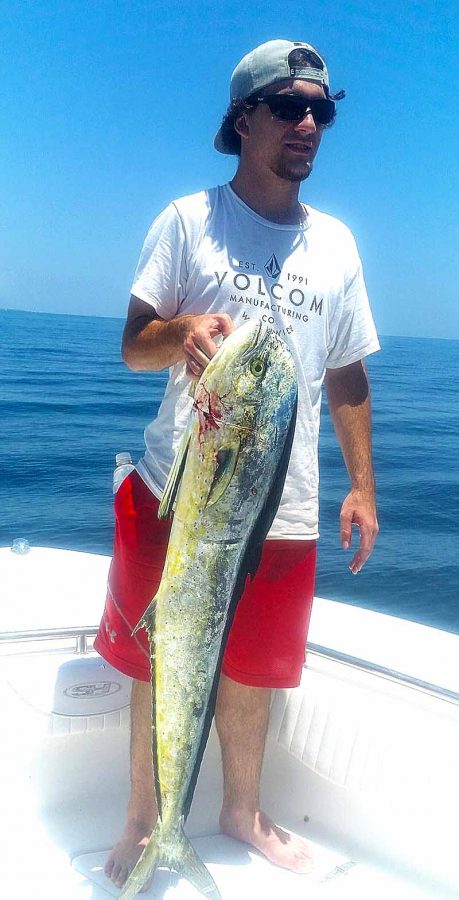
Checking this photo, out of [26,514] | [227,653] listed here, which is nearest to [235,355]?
[227,653]

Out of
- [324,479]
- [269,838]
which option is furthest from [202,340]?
[324,479]

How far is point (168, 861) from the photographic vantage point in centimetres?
201

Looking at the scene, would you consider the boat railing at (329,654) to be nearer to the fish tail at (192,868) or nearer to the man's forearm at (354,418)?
the man's forearm at (354,418)

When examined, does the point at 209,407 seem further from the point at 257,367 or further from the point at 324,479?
the point at 324,479

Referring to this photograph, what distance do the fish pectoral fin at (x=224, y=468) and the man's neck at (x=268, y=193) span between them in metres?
0.94

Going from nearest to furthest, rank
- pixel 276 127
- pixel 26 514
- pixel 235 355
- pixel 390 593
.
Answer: pixel 235 355, pixel 276 127, pixel 390 593, pixel 26 514

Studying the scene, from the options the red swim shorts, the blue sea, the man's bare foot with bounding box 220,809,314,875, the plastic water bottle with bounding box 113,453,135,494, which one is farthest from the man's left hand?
the blue sea

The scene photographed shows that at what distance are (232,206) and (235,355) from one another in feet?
2.72

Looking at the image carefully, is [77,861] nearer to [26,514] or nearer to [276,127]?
[276,127]

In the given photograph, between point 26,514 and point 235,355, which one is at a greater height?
point 235,355

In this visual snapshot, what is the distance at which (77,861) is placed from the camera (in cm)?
263

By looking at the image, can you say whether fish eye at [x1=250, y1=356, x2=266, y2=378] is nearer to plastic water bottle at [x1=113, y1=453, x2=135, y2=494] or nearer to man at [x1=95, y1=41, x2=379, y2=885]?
man at [x1=95, y1=41, x2=379, y2=885]

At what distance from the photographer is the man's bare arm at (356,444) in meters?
2.63

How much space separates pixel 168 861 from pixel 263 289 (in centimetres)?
159
